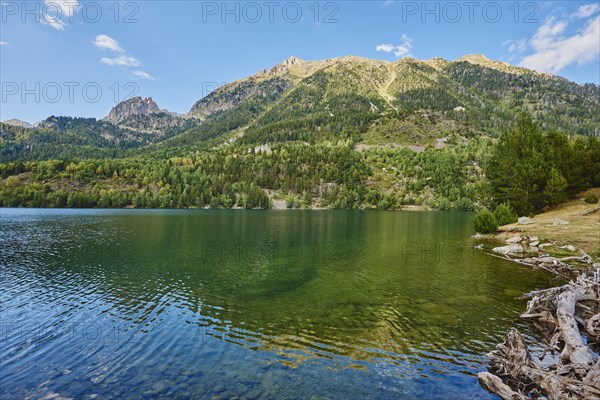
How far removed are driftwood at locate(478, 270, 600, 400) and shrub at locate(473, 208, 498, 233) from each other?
45.6 m

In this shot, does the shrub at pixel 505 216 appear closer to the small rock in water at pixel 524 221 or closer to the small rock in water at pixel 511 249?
the small rock in water at pixel 524 221

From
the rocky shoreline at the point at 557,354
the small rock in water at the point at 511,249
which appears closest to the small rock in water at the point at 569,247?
the small rock in water at the point at 511,249

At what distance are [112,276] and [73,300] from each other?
28.7ft

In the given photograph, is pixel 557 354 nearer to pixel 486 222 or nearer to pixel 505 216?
pixel 486 222

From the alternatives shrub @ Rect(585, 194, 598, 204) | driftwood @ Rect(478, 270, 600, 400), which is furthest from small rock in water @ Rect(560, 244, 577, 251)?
shrub @ Rect(585, 194, 598, 204)

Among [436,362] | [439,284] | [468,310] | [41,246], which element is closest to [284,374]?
[436,362]

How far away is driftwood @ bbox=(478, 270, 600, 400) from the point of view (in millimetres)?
12039

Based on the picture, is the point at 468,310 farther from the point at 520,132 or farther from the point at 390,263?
the point at 520,132

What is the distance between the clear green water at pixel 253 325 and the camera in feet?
49.5

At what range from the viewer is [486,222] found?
6531 centimetres

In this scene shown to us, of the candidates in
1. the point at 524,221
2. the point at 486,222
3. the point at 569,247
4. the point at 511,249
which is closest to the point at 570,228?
the point at 524,221

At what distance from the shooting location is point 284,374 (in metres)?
15.8

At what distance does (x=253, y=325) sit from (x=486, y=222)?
59.8 metres

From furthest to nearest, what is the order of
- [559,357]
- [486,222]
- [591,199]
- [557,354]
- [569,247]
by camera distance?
[591,199] < [486,222] < [569,247] < [557,354] < [559,357]
